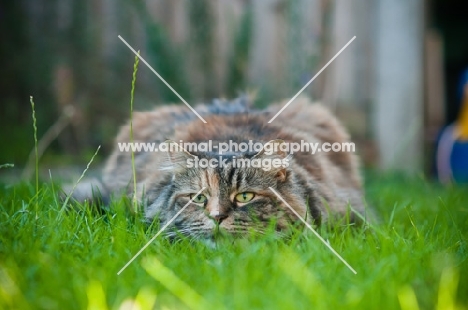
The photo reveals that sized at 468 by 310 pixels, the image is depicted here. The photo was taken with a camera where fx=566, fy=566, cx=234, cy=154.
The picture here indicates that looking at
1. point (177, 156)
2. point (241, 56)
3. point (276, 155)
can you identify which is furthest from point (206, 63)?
point (276, 155)

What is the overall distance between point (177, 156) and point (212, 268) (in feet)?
2.34

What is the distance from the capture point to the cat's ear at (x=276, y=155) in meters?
2.13

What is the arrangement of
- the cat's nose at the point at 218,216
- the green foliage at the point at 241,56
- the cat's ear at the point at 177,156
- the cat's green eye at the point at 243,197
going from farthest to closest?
the green foliage at the point at 241,56
the cat's ear at the point at 177,156
the cat's green eye at the point at 243,197
the cat's nose at the point at 218,216

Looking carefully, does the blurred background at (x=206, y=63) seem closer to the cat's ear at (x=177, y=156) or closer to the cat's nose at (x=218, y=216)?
the cat's ear at (x=177, y=156)

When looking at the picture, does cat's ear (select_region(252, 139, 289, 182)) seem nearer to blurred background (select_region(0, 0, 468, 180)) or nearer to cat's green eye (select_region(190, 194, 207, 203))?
cat's green eye (select_region(190, 194, 207, 203))

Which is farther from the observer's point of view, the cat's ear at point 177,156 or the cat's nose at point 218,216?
the cat's ear at point 177,156

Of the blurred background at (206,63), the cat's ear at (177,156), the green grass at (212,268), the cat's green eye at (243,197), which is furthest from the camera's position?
the blurred background at (206,63)

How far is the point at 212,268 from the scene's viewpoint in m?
1.62

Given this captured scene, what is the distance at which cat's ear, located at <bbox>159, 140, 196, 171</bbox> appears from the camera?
7.23ft

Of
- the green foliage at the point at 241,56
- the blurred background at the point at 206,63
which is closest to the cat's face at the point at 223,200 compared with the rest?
the blurred background at the point at 206,63

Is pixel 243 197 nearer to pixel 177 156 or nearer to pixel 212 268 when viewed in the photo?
pixel 177 156

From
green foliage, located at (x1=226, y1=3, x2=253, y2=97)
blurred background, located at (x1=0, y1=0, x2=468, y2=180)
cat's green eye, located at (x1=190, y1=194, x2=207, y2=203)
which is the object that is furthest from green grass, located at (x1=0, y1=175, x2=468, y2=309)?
green foliage, located at (x1=226, y1=3, x2=253, y2=97)

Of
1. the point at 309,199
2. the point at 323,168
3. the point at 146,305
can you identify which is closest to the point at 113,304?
the point at 146,305

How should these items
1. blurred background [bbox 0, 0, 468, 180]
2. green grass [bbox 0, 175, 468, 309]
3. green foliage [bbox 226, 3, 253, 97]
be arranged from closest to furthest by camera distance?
green grass [bbox 0, 175, 468, 309], blurred background [bbox 0, 0, 468, 180], green foliage [bbox 226, 3, 253, 97]
